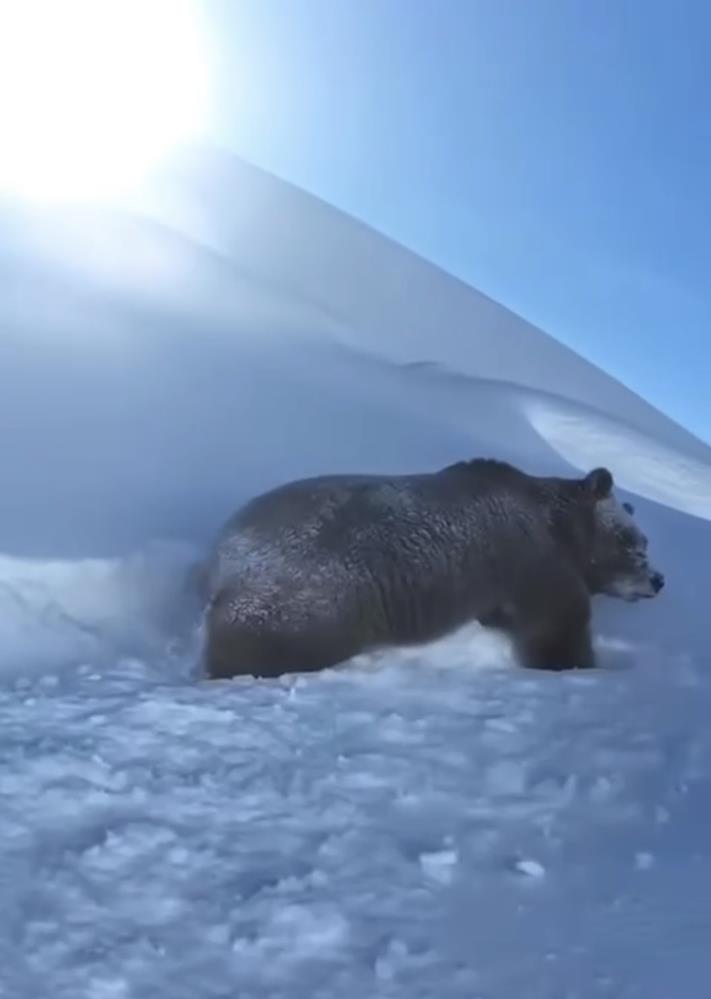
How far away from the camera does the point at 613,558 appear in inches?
238

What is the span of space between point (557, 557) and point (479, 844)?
9.65 ft

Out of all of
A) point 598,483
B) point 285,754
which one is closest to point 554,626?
point 598,483

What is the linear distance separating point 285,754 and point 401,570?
5.31 ft

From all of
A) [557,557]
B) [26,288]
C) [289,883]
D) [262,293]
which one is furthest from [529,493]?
[262,293]

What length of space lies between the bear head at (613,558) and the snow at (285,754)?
14 cm

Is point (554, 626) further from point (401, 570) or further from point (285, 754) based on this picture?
point (285, 754)

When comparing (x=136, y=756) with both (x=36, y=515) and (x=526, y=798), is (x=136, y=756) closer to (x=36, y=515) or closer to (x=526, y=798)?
(x=526, y=798)

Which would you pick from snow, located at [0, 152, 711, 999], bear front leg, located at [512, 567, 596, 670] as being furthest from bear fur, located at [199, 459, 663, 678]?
snow, located at [0, 152, 711, 999]

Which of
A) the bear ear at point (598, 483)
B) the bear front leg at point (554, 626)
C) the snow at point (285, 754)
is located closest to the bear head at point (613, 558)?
the bear ear at point (598, 483)

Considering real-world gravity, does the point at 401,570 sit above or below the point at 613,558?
below

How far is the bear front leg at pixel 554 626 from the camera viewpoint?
515cm

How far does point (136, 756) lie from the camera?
11.2 feet

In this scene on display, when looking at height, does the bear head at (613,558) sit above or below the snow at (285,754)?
above

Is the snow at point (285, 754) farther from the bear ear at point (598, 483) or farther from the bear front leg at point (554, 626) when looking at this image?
the bear ear at point (598, 483)
